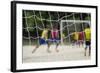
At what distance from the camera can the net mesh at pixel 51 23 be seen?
1.63 meters

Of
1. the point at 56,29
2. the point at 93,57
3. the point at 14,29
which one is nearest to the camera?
the point at 14,29

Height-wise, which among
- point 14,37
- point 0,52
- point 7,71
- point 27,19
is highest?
point 27,19

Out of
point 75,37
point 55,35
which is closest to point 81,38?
point 75,37

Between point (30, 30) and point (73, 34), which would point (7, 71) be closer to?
point (30, 30)

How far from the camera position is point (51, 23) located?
1690 millimetres

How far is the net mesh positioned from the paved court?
0.06 m

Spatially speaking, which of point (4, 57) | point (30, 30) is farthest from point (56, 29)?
point (4, 57)

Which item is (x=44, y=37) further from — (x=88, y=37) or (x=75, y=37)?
(x=88, y=37)

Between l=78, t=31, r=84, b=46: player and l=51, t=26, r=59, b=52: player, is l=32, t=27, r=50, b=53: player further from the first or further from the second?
l=78, t=31, r=84, b=46: player

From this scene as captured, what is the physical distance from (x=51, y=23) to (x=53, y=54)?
23cm

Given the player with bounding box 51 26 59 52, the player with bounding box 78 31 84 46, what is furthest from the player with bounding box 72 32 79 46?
Answer: the player with bounding box 51 26 59 52

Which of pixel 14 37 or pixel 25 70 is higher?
pixel 14 37

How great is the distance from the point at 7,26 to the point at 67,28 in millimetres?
459

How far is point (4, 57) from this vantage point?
5.15 feet
